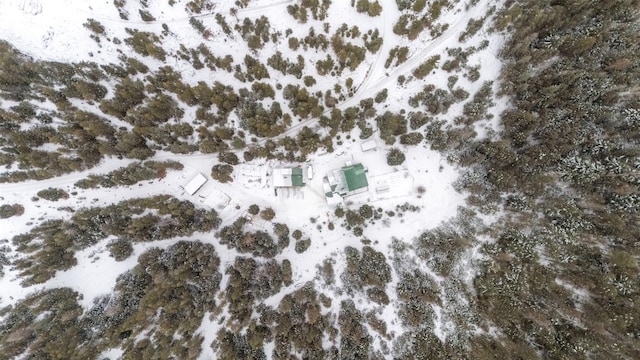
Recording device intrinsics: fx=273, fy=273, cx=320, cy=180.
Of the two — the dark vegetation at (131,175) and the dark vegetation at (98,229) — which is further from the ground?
the dark vegetation at (131,175)

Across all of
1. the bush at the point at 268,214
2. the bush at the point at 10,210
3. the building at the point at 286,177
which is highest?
the building at the point at 286,177

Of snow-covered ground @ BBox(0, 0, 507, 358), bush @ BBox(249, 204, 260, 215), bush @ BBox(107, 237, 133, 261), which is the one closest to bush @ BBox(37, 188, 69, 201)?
snow-covered ground @ BBox(0, 0, 507, 358)

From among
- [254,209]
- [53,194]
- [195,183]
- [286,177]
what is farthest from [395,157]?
[53,194]

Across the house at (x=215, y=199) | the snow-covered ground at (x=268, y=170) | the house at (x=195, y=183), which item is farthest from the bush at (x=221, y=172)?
the house at (x=215, y=199)

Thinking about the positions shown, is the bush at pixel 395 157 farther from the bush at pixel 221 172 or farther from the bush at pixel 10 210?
the bush at pixel 10 210

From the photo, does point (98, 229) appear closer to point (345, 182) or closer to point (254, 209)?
point (254, 209)

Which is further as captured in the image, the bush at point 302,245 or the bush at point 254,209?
the bush at point 254,209

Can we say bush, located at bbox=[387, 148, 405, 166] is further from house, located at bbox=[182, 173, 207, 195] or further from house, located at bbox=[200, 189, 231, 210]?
Result: house, located at bbox=[182, 173, 207, 195]
